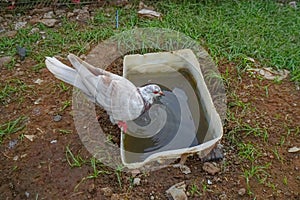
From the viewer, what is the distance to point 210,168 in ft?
8.13

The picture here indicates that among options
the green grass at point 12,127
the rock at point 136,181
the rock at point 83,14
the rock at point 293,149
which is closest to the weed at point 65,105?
the green grass at point 12,127

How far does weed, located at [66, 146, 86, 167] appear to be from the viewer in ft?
8.19

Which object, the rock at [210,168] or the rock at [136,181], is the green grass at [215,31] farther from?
the rock at [136,181]

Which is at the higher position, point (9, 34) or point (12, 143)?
point (9, 34)

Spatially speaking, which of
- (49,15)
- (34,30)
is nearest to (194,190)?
(34,30)

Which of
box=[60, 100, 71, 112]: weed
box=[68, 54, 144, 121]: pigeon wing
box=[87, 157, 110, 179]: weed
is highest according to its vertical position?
box=[68, 54, 144, 121]: pigeon wing

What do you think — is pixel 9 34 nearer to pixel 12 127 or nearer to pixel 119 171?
pixel 12 127

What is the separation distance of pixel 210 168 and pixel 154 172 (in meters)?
0.37

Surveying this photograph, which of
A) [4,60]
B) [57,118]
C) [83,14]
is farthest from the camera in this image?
[83,14]

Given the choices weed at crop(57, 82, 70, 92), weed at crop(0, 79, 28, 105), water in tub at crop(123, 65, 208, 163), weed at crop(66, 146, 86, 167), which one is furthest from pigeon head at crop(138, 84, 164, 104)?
weed at crop(0, 79, 28, 105)

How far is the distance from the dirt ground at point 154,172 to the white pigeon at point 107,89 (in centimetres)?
26

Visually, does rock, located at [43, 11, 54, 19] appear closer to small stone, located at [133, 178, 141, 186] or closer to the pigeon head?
the pigeon head

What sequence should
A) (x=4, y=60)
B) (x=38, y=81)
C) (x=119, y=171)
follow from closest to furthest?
(x=119, y=171) → (x=38, y=81) → (x=4, y=60)

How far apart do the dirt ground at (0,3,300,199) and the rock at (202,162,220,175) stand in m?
0.02
